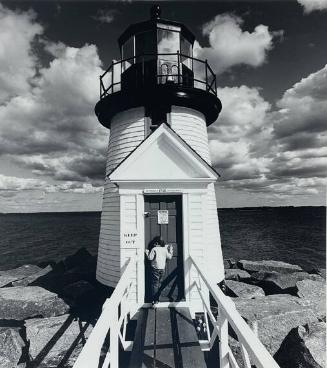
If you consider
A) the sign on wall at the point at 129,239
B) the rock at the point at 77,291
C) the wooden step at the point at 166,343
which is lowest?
the rock at the point at 77,291

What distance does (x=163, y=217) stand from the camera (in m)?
7.70

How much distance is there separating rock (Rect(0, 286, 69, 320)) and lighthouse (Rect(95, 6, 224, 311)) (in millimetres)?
1760

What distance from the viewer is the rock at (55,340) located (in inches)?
267

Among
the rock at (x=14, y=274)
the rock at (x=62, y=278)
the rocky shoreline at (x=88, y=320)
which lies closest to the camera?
the rocky shoreline at (x=88, y=320)

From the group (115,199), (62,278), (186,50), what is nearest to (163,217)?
(115,199)

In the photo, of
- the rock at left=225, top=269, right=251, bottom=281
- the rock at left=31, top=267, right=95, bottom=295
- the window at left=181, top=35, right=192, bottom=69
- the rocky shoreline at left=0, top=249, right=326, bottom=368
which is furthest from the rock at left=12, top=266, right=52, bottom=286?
the window at left=181, top=35, right=192, bottom=69

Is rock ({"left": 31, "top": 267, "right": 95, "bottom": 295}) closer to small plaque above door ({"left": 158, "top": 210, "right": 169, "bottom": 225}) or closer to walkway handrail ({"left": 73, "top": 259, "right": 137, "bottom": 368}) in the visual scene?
small plaque above door ({"left": 158, "top": 210, "right": 169, "bottom": 225})

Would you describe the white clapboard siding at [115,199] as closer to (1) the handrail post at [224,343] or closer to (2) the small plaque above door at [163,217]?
(2) the small plaque above door at [163,217]

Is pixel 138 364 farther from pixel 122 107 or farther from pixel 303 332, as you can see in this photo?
pixel 122 107

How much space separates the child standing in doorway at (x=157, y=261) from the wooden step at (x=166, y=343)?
0.58 meters

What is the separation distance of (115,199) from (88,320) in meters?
3.73

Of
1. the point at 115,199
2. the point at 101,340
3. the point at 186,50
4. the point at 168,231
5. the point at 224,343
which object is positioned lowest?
the point at 224,343

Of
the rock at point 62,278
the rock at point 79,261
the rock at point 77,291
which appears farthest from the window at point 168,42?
the rock at point 79,261

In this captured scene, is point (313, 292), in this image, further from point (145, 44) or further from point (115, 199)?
point (145, 44)
